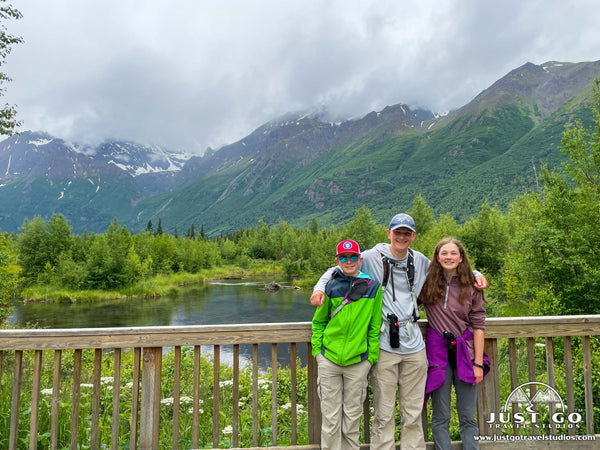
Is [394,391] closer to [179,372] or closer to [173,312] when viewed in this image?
[179,372]

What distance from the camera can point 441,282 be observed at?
131 inches

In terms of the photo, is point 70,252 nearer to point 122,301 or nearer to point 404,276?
point 122,301

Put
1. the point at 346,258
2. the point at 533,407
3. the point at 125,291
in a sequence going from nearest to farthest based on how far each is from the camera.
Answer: the point at 346,258 < the point at 533,407 < the point at 125,291

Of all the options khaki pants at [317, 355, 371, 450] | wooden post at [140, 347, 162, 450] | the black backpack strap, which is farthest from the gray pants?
wooden post at [140, 347, 162, 450]

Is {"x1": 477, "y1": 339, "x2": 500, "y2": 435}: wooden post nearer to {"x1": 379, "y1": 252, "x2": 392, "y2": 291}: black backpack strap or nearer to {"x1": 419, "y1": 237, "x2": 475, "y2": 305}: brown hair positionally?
{"x1": 419, "y1": 237, "x2": 475, "y2": 305}: brown hair

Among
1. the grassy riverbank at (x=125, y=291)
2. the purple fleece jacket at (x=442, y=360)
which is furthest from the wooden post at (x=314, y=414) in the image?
the grassy riverbank at (x=125, y=291)

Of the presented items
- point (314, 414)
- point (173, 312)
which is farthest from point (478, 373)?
point (173, 312)

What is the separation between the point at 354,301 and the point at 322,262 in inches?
2443

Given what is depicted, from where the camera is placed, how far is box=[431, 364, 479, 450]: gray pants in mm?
3271

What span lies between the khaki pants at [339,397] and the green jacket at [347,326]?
90 mm

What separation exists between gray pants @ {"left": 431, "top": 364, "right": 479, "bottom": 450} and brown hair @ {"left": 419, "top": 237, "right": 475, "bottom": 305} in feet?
1.93

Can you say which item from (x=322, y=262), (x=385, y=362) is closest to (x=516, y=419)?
(x=385, y=362)

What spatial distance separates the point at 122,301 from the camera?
40688 millimetres

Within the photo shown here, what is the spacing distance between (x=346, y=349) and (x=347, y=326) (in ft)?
0.58
